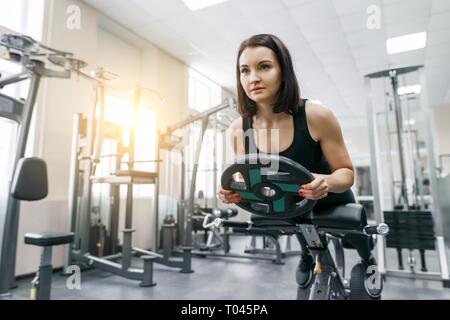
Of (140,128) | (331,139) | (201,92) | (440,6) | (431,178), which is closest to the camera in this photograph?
(331,139)

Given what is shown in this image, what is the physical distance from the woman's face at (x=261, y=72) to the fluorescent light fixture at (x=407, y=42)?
4.08 m

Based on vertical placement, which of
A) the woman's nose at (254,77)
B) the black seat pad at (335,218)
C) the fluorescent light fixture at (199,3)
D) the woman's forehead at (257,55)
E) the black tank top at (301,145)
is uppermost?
the fluorescent light fixture at (199,3)

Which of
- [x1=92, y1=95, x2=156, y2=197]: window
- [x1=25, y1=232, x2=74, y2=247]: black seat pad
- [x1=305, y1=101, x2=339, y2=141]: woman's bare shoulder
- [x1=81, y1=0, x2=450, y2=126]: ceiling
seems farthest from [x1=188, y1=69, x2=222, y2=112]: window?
[x1=305, y1=101, x2=339, y2=141]: woman's bare shoulder

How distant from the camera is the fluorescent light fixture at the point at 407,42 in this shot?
13.2 feet

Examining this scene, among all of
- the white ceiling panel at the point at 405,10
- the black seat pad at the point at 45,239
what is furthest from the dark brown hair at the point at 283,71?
the white ceiling panel at the point at 405,10

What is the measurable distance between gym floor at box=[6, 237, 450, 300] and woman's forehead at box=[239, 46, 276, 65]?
1.69m

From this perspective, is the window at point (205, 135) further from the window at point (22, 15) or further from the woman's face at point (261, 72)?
the woman's face at point (261, 72)

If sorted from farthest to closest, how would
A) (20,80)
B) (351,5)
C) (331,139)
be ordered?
(351,5), (20,80), (331,139)

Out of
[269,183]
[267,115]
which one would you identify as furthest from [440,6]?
[269,183]

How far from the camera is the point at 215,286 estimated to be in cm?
234

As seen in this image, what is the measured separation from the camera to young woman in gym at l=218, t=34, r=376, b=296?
80cm

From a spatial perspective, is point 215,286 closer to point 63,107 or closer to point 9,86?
point 9,86

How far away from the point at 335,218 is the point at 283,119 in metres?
0.33
